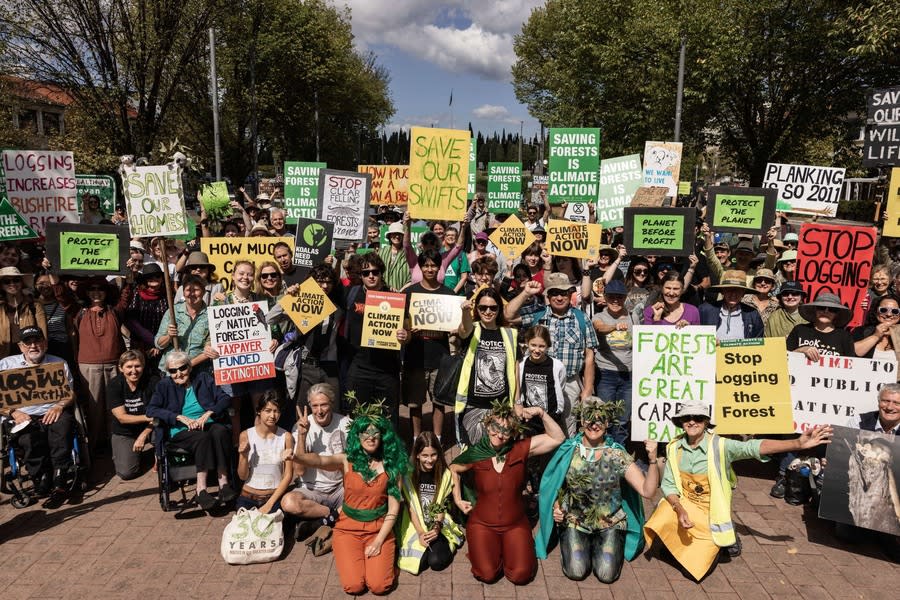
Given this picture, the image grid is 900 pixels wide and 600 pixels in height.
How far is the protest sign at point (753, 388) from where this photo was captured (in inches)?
225

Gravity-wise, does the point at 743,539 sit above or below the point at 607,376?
below

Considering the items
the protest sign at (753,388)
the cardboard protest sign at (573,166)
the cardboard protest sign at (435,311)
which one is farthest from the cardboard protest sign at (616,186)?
the cardboard protest sign at (435,311)

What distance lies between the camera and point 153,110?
62.5ft

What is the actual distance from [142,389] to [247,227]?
487 centimetres

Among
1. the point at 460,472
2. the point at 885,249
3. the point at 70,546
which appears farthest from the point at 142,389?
the point at 885,249

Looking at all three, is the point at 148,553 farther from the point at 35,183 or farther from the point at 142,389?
the point at 35,183

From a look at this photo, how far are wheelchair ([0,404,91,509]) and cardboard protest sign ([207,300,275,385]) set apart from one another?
1.67 m

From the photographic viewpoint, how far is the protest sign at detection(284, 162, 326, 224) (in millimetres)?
12133

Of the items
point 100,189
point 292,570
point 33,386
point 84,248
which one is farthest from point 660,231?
point 100,189

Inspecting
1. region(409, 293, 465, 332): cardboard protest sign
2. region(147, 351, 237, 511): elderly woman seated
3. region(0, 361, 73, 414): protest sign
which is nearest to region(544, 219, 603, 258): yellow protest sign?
region(409, 293, 465, 332): cardboard protest sign

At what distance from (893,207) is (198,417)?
922cm

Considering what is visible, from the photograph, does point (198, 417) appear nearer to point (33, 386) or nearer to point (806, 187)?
point (33, 386)

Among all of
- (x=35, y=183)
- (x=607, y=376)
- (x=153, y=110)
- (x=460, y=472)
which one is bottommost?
(x=460, y=472)

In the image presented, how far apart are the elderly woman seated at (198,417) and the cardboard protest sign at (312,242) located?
2.64 m
